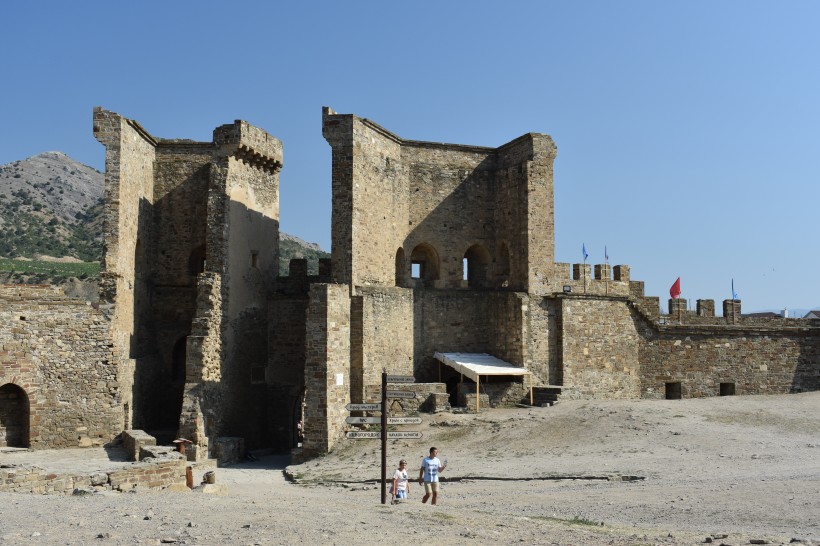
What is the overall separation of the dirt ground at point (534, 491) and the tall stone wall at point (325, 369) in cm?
60

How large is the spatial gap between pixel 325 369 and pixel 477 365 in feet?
17.3

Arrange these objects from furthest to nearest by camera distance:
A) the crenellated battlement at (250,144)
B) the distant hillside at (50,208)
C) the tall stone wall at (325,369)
→ the distant hillside at (50,208) < the crenellated battlement at (250,144) < the tall stone wall at (325,369)

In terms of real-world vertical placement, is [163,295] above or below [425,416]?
above

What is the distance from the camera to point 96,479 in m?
15.2

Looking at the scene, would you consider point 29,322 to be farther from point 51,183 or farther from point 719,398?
point 51,183

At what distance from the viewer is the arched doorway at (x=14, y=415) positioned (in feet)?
67.5

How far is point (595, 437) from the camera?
64.2ft

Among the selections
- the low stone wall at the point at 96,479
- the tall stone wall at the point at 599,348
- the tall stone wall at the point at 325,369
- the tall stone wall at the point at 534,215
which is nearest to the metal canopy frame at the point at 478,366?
the tall stone wall at the point at 599,348

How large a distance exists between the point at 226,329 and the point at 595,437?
35.5 ft

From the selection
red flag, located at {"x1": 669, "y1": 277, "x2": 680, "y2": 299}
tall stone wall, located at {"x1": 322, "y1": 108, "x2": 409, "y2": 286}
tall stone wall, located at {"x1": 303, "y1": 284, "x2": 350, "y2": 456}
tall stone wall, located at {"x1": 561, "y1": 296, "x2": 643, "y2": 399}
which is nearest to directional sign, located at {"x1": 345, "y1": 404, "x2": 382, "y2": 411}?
tall stone wall, located at {"x1": 303, "y1": 284, "x2": 350, "y2": 456}

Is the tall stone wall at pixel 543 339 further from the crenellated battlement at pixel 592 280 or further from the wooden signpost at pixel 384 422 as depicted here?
the wooden signpost at pixel 384 422

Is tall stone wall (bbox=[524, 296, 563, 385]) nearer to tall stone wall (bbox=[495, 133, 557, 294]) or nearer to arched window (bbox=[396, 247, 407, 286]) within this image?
tall stone wall (bbox=[495, 133, 557, 294])

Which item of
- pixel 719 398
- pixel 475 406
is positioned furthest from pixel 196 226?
pixel 719 398

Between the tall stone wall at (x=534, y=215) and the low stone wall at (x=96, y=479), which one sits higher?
the tall stone wall at (x=534, y=215)
